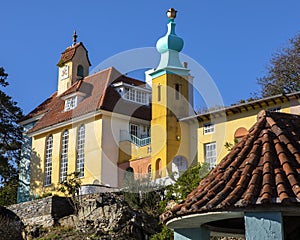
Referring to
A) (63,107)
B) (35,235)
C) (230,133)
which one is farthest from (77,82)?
(35,235)

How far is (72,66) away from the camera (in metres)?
47.8

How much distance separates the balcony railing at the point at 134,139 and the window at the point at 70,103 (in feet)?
16.5

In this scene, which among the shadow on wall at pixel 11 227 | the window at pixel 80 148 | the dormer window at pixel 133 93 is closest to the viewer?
the shadow on wall at pixel 11 227

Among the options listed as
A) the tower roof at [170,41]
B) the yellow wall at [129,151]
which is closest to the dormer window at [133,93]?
the yellow wall at [129,151]

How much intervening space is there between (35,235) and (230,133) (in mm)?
11731

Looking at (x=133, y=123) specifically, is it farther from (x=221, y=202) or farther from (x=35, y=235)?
(x=221, y=202)

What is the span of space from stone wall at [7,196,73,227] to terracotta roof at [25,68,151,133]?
9.38 metres

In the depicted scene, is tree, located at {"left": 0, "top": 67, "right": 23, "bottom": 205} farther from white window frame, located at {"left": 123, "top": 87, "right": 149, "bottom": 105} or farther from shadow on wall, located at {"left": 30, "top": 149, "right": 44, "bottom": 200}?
white window frame, located at {"left": 123, "top": 87, "right": 149, "bottom": 105}

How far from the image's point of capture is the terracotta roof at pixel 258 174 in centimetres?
797

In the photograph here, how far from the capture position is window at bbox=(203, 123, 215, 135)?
111 feet

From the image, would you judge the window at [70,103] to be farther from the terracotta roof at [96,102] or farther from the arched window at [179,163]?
the arched window at [179,163]

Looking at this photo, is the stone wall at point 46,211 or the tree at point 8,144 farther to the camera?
the tree at point 8,144

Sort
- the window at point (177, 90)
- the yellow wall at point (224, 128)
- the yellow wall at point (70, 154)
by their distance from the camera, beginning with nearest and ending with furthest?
1. the yellow wall at point (224, 128)
2. the window at point (177, 90)
3. the yellow wall at point (70, 154)

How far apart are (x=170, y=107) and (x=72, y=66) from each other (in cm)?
1410
